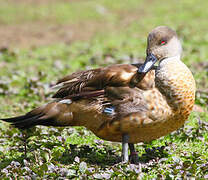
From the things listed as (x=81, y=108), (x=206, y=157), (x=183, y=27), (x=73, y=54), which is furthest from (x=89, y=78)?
(x=183, y=27)

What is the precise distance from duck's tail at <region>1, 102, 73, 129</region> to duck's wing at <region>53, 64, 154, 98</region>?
0.18 m

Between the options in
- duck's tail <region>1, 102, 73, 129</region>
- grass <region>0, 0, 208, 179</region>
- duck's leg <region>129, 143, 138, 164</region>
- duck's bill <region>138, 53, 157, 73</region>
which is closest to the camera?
grass <region>0, 0, 208, 179</region>

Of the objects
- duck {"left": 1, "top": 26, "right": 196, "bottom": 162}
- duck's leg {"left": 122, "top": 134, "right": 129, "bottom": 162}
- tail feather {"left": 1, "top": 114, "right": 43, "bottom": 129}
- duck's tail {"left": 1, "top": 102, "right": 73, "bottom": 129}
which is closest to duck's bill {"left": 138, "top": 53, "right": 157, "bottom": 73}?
duck {"left": 1, "top": 26, "right": 196, "bottom": 162}

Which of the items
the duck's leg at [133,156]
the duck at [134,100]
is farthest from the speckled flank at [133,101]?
Result: the duck's leg at [133,156]

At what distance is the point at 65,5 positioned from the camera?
17938 mm

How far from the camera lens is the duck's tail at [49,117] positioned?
496 cm

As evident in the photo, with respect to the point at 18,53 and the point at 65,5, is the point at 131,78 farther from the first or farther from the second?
the point at 65,5

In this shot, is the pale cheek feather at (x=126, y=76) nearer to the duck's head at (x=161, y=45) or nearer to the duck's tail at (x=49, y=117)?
the duck's head at (x=161, y=45)

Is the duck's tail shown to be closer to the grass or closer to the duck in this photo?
the duck

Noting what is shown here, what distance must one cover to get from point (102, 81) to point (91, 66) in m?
5.35

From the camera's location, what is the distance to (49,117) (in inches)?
196

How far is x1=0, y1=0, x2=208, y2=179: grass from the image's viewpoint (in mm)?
4570

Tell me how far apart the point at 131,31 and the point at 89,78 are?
9.56 metres

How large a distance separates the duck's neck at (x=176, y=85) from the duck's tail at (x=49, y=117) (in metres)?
1.11
